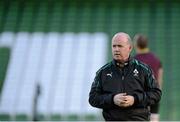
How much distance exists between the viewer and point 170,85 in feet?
32.1

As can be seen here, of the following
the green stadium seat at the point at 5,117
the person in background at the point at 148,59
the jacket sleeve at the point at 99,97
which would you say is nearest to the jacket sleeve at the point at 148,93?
the jacket sleeve at the point at 99,97

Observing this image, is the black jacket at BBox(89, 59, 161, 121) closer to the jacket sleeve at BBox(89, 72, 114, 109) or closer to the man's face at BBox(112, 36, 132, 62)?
the jacket sleeve at BBox(89, 72, 114, 109)

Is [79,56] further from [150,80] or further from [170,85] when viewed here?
[150,80]

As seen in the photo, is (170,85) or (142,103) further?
(170,85)

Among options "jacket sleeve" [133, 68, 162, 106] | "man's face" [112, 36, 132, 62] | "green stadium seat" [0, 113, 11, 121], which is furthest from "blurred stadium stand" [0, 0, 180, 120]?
"man's face" [112, 36, 132, 62]

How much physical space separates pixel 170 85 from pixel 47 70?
2263mm

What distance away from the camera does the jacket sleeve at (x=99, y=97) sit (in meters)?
4.33

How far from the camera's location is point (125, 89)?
173 inches

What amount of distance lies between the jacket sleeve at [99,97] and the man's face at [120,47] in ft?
0.85

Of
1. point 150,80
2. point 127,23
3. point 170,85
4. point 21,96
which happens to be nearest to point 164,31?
point 127,23

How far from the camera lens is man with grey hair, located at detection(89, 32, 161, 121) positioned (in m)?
4.33

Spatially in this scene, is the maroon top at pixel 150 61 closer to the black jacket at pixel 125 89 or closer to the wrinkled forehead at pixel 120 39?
the black jacket at pixel 125 89

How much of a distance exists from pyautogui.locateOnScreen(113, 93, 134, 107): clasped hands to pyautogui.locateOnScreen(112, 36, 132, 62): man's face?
0.30 metres

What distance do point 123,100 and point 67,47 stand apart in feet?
22.4
